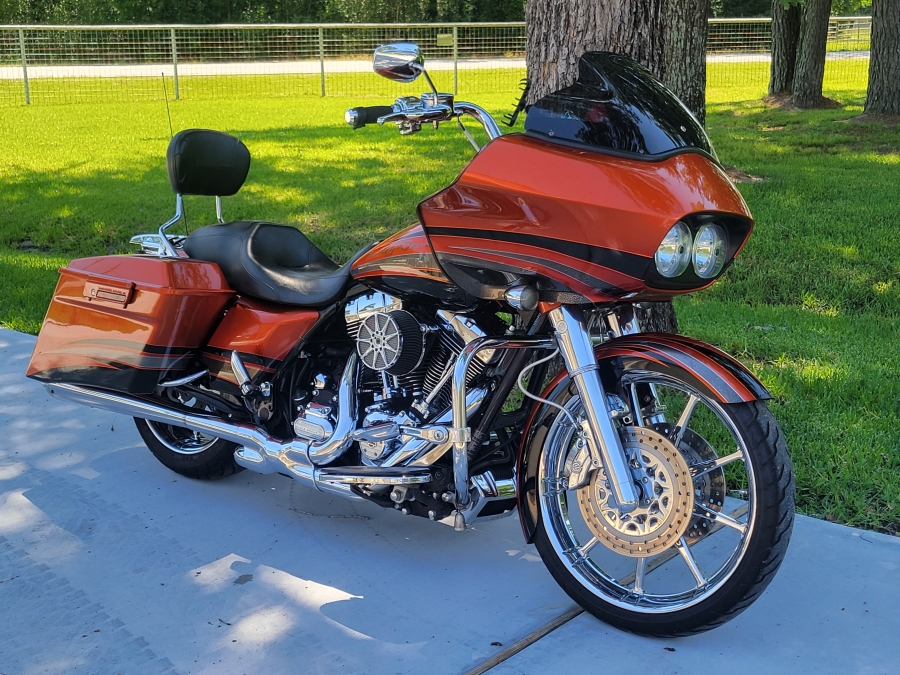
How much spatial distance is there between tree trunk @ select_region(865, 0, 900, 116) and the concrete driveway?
10.2 meters

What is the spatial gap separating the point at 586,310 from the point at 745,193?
606 centimetres

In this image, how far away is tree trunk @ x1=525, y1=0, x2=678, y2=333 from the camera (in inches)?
166

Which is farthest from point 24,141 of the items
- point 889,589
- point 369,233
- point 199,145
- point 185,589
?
point 889,589

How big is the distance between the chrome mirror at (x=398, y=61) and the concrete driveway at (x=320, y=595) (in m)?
1.57

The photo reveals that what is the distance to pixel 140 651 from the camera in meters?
2.72

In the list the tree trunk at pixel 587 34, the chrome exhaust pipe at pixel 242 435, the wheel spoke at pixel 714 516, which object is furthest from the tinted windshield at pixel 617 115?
the tree trunk at pixel 587 34

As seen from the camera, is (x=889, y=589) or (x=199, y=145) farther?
(x=199, y=145)

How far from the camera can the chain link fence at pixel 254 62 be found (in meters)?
19.7

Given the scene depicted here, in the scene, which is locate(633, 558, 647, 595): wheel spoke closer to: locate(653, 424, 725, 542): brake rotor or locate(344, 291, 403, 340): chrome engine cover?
locate(653, 424, 725, 542): brake rotor

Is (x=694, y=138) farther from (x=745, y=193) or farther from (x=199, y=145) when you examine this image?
(x=745, y=193)

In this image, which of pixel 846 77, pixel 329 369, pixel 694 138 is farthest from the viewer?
pixel 846 77

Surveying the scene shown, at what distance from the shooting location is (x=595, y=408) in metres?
2.65

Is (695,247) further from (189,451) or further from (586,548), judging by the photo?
(189,451)

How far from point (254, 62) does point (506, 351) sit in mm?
20298
